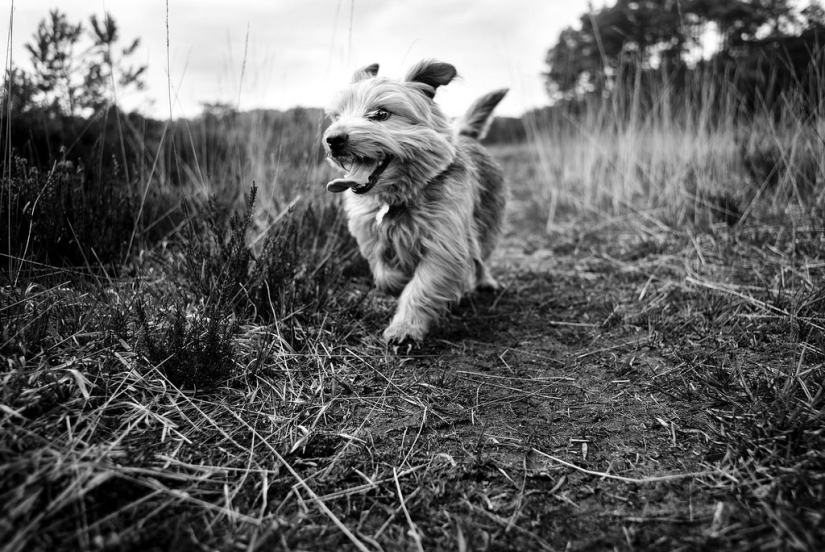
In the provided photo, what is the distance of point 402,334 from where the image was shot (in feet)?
8.91

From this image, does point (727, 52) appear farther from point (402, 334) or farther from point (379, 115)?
point (402, 334)

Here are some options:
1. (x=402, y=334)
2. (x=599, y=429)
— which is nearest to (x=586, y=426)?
(x=599, y=429)

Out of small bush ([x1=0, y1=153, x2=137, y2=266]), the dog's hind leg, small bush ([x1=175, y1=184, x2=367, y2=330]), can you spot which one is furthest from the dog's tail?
small bush ([x1=0, y1=153, x2=137, y2=266])

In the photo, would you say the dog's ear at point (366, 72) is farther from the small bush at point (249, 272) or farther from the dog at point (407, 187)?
the small bush at point (249, 272)

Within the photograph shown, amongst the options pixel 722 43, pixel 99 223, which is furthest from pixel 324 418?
pixel 722 43

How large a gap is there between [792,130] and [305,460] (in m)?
5.48

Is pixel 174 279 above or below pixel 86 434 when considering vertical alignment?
above

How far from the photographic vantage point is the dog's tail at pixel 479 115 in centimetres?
406

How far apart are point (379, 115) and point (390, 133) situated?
0.66 feet

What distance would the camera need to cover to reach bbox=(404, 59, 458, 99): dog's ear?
308 centimetres

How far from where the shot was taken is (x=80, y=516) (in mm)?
1232

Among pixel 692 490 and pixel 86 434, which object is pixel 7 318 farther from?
pixel 692 490

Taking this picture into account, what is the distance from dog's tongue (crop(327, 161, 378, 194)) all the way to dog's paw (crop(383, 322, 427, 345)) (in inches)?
32.6

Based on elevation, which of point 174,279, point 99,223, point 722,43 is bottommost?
point 174,279
